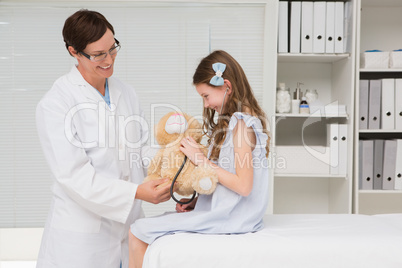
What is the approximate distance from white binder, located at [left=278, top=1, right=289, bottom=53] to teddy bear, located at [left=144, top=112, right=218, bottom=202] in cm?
129

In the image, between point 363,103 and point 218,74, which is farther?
point 363,103

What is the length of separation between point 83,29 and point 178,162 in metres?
0.54

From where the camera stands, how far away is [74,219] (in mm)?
1534

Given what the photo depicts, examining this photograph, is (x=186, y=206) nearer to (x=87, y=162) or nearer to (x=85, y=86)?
(x=87, y=162)

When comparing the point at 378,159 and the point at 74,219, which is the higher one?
the point at 378,159

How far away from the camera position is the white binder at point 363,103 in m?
2.62

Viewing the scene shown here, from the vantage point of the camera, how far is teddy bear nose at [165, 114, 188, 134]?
4.81ft

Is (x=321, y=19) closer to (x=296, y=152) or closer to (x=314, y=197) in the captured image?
(x=296, y=152)

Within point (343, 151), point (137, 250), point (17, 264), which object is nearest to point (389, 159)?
point (343, 151)

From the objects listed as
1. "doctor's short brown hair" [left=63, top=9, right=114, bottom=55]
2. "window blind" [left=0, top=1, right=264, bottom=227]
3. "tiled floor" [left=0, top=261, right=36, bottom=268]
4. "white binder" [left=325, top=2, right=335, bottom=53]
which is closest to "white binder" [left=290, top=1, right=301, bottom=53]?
"white binder" [left=325, top=2, right=335, bottom=53]

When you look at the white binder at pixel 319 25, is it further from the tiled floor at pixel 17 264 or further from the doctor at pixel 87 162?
the tiled floor at pixel 17 264

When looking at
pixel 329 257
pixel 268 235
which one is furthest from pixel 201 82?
pixel 329 257

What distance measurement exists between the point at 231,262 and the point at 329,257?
0.29 metres

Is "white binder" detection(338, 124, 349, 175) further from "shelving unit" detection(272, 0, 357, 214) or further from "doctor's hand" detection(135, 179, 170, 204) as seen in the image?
"doctor's hand" detection(135, 179, 170, 204)
